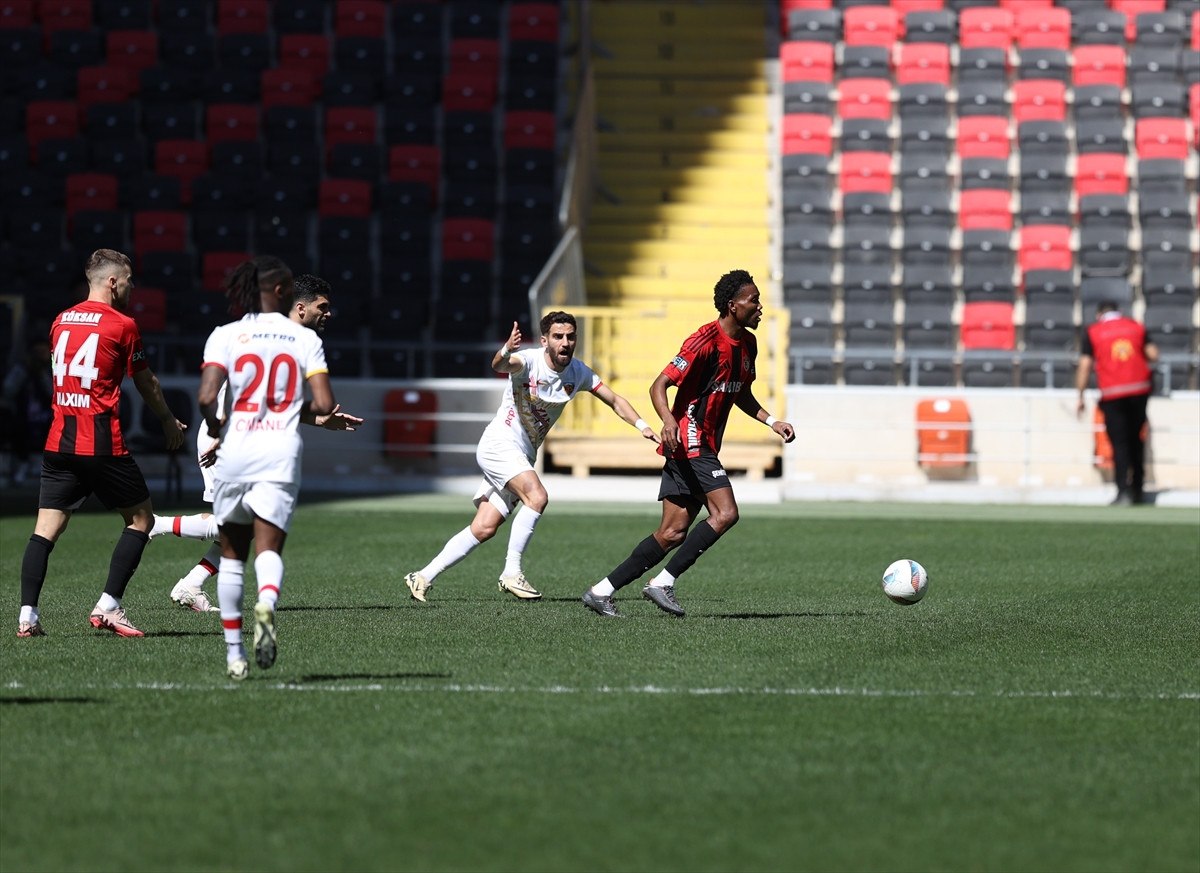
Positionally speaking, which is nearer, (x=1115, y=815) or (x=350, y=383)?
(x=1115, y=815)

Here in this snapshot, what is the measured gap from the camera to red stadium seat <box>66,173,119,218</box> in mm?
27297

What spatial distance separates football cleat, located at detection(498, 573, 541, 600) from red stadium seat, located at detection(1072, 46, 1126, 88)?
19.2 metres

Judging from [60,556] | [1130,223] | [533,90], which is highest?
[533,90]

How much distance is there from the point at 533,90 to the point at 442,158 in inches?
73.9

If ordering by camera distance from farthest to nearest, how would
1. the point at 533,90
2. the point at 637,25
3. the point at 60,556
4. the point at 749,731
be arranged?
the point at 637,25, the point at 533,90, the point at 60,556, the point at 749,731

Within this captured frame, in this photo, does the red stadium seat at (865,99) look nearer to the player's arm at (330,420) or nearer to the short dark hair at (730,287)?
the short dark hair at (730,287)

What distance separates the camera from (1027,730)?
22.7 feet

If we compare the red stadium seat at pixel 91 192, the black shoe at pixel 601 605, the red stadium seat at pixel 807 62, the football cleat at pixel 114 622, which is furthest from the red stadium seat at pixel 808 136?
the football cleat at pixel 114 622

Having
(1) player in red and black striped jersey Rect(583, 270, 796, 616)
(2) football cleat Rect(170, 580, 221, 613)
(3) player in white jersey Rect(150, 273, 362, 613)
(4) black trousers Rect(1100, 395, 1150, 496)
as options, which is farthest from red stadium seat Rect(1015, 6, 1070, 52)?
(2) football cleat Rect(170, 580, 221, 613)

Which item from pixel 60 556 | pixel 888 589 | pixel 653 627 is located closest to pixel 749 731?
pixel 653 627

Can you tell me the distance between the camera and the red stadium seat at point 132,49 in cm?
2939

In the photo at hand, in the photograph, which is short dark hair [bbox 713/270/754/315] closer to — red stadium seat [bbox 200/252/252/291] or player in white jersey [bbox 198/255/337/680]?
player in white jersey [bbox 198/255/337/680]

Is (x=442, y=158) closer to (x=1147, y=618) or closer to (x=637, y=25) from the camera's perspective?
(x=637, y=25)

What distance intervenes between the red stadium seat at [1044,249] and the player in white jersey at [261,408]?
19491 mm
